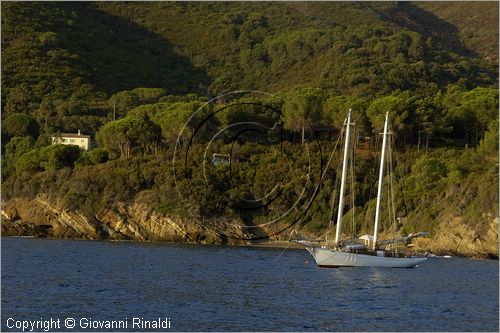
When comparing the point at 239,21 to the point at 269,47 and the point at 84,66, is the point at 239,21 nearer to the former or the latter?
the point at 269,47

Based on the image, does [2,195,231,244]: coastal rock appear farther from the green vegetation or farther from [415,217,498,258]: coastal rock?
[415,217,498,258]: coastal rock

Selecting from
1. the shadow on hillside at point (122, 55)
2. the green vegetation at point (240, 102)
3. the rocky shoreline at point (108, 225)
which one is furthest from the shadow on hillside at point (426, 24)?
the rocky shoreline at point (108, 225)

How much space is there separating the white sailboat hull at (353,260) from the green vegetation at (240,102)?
9845mm

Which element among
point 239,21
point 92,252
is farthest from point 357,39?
point 92,252

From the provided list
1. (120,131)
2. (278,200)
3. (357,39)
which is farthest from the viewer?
(357,39)

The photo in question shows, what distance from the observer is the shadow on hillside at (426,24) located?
15075cm

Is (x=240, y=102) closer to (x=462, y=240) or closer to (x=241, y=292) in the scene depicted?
(x=462, y=240)

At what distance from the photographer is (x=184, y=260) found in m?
51.7

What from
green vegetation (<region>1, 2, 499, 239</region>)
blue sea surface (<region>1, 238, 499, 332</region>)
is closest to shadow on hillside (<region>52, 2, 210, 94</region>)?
green vegetation (<region>1, 2, 499, 239</region>)

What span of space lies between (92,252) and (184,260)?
6.47 meters

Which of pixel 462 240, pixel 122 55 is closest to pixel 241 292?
pixel 462 240

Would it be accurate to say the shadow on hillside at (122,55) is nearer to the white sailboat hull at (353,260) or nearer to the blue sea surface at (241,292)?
the blue sea surface at (241,292)

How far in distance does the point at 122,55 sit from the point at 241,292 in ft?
298

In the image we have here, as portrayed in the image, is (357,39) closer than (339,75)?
No
